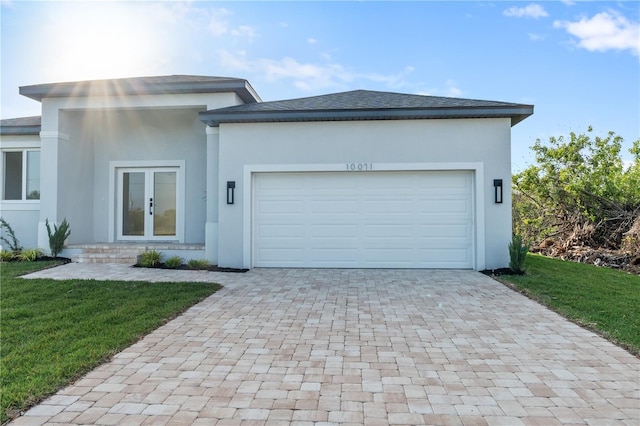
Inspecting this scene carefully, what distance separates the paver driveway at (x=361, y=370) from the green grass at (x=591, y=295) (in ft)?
0.97

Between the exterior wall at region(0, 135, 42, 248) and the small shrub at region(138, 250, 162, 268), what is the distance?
4022mm

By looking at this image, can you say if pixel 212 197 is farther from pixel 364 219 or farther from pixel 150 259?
pixel 364 219

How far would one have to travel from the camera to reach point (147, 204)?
35.9ft

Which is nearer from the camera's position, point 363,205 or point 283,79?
point 363,205

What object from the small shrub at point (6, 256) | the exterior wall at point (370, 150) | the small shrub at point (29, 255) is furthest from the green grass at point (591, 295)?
the small shrub at point (6, 256)

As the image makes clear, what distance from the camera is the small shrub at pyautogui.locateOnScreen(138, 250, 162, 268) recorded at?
8.98 meters

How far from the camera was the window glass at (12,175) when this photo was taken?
35.8 feet

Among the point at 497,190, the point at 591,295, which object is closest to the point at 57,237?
the point at 497,190

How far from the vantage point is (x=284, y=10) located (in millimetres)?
9336

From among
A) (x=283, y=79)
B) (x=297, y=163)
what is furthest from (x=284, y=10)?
(x=283, y=79)

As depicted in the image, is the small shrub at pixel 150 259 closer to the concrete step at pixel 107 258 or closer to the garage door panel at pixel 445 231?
the concrete step at pixel 107 258

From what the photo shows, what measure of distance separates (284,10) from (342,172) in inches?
165

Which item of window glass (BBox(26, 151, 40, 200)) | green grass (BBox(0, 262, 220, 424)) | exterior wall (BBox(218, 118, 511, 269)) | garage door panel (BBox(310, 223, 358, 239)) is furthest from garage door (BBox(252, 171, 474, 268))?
window glass (BBox(26, 151, 40, 200))

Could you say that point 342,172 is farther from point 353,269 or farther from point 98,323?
point 98,323
